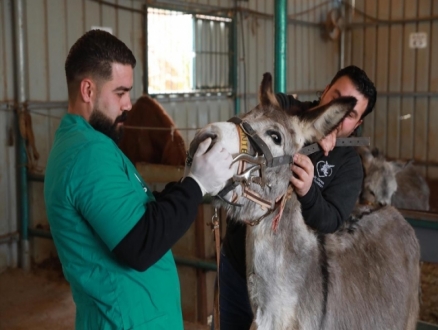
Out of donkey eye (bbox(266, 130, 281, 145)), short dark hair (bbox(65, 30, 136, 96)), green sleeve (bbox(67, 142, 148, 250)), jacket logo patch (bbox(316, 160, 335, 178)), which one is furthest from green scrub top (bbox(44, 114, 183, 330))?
jacket logo patch (bbox(316, 160, 335, 178))

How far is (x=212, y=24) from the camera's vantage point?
9641 mm

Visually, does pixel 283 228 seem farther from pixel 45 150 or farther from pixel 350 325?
pixel 45 150

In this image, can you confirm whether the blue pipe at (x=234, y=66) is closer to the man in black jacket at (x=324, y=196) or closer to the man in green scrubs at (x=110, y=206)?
the man in black jacket at (x=324, y=196)

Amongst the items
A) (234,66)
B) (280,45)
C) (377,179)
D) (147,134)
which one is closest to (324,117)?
(280,45)

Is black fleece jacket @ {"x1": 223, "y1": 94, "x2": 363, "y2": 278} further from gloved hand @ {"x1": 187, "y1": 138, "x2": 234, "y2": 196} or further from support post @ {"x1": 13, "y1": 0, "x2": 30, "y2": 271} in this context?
support post @ {"x1": 13, "y1": 0, "x2": 30, "y2": 271}

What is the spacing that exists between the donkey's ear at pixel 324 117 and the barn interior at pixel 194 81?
728mm

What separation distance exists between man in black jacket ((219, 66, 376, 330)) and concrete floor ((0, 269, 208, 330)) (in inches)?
95.2

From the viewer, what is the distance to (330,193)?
241cm

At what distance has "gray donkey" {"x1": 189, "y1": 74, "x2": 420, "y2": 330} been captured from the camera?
209cm

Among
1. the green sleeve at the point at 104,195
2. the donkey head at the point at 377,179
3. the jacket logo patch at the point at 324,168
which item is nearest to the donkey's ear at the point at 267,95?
the jacket logo patch at the point at 324,168

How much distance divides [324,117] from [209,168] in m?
0.61

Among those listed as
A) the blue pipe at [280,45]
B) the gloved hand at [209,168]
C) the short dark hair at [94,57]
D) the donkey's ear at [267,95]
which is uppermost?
the blue pipe at [280,45]

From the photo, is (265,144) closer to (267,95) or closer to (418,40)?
(267,95)

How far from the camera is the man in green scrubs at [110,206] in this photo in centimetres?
167
